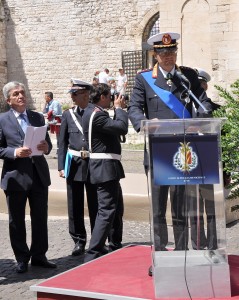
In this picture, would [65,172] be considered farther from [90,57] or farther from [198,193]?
[90,57]

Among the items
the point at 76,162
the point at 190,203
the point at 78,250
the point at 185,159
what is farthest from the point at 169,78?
the point at 78,250

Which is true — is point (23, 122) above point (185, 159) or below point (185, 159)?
above

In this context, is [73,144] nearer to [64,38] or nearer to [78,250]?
[78,250]

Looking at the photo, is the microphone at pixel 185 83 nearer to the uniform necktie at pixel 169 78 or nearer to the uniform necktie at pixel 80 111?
the uniform necktie at pixel 169 78

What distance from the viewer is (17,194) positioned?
21.1 ft

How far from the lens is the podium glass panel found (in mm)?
4320

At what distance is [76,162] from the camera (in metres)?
7.12

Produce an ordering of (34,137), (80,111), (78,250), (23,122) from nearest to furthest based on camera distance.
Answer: (34,137) → (23,122) → (78,250) → (80,111)

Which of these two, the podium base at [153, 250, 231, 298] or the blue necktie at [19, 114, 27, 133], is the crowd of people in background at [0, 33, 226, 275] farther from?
the podium base at [153, 250, 231, 298]

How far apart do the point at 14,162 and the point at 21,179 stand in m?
0.19

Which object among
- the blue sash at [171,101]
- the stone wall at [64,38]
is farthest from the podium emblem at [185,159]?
the stone wall at [64,38]

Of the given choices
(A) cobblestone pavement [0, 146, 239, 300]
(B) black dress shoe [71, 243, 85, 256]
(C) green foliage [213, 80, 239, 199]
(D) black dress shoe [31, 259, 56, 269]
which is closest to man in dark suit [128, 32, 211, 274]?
(C) green foliage [213, 80, 239, 199]

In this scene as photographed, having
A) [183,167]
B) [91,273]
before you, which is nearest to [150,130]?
[183,167]

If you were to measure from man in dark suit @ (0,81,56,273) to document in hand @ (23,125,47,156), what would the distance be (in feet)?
0.15
